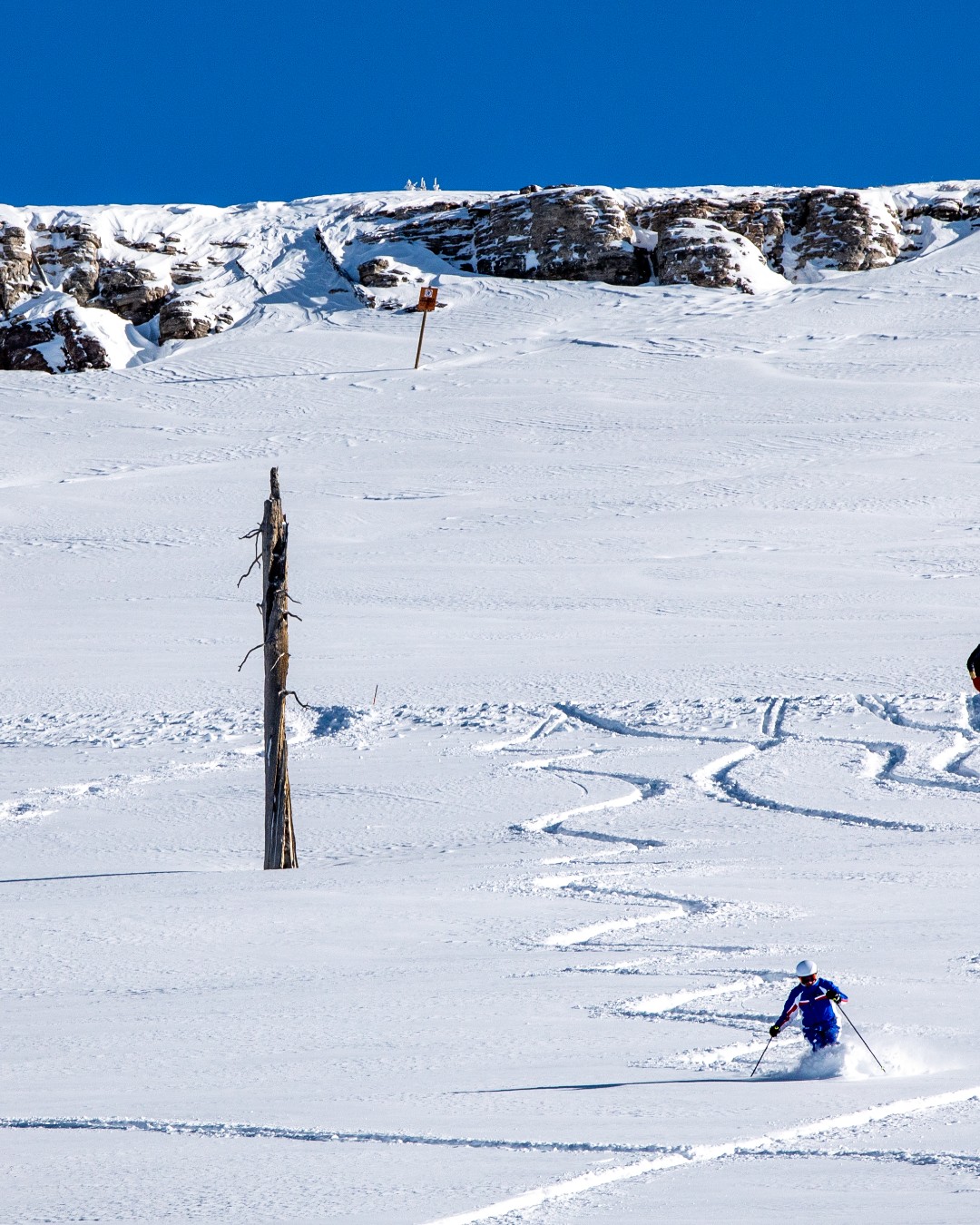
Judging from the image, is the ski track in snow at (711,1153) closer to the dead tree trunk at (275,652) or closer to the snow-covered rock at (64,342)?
the dead tree trunk at (275,652)

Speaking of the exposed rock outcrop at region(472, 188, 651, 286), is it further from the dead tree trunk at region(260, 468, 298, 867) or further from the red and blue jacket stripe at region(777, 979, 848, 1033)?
the red and blue jacket stripe at region(777, 979, 848, 1033)

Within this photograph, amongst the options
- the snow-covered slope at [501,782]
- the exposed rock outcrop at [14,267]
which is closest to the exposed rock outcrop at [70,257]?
the exposed rock outcrop at [14,267]

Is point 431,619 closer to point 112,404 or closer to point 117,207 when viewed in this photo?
point 112,404

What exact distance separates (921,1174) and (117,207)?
5375cm

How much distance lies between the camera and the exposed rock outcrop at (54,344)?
40.0 metres

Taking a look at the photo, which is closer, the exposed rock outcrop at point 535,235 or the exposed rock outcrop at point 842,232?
the exposed rock outcrop at point 535,235

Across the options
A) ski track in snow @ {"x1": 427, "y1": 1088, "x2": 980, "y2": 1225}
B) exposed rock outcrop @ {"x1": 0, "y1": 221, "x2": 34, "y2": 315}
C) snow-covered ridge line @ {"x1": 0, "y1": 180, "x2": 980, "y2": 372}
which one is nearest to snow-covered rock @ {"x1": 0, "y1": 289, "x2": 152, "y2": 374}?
snow-covered ridge line @ {"x1": 0, "y1": 180, "x2": 980, "y2": 372}

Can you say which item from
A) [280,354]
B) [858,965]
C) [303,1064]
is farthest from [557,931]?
[280,354]

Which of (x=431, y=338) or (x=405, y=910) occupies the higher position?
(x=431, y=338)

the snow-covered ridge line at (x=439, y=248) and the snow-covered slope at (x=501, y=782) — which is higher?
the snow-covered ridge line at (x=439, y=248)

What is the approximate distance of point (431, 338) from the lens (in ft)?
131

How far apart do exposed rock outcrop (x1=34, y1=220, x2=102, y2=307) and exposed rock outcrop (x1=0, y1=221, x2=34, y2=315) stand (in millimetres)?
608

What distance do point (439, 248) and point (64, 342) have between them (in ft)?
47.4

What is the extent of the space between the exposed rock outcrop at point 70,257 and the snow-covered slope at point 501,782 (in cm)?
931
